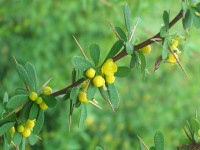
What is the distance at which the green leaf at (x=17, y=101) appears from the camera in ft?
2.68

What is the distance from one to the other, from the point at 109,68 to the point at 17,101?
7.8 inches

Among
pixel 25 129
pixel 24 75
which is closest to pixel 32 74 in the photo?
pixel 24 75

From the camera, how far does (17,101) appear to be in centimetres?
83

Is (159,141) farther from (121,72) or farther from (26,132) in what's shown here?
(26,132)

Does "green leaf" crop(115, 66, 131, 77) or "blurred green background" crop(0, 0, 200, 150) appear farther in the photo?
"blurred green background" crop(0, 0, 200, 150)

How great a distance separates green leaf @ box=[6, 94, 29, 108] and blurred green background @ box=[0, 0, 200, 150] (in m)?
1.06

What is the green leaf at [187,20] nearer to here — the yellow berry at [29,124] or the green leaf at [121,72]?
the green leaf at [121,72]

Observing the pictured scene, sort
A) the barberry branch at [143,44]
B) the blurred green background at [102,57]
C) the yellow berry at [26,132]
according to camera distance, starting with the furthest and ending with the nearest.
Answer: the blurred green background at [102,57], the yellow berry at [26,132], the barberry branch at [143,44]

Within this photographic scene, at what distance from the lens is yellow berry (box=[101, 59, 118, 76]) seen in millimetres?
797

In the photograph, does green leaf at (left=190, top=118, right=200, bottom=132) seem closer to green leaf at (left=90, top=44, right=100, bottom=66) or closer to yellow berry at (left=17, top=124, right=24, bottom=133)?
green leaf at (left=90, top=44, right=100, bottom=66)

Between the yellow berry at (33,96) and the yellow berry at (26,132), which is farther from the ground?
the yellow berry at (33,96)

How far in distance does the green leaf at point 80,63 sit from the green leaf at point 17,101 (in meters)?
0.14

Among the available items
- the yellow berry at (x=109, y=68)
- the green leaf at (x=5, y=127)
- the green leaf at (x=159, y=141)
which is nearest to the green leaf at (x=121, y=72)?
the yellow berry at (x=109, y=68)

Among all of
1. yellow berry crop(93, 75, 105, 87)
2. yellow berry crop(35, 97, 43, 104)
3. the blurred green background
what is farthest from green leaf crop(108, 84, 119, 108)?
the blurred green background
